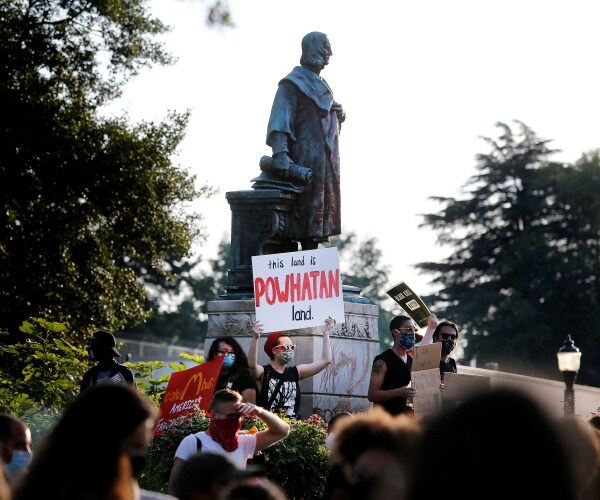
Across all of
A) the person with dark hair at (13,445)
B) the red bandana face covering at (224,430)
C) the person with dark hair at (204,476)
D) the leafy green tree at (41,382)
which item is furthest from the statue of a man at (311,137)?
the person with dark hair at (204,476)

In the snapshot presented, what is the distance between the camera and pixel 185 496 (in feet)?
19.5

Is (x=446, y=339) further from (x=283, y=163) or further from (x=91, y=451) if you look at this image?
(x=91, y=451)

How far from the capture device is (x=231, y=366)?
12266 mm

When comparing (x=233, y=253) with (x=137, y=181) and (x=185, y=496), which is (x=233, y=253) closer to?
(x=185, y=496)

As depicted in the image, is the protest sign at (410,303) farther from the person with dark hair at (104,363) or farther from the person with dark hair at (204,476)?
the person with dark hair at (204,476)

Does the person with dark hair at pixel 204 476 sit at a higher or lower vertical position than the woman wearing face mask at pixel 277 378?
lower

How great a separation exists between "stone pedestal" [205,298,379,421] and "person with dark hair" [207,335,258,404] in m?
2.05

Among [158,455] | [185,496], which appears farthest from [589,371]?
[185,496]

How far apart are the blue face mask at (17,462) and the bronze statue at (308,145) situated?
8494 mm

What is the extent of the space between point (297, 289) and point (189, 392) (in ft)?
6.29

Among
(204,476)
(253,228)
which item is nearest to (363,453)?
(204,476)

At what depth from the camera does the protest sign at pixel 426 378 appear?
10.8 metres

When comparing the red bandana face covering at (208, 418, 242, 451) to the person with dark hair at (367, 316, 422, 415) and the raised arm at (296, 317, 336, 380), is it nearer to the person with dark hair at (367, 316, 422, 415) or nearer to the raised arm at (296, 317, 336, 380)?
the person with dark hair at (367, 316, 422, 415)

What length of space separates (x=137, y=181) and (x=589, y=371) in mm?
31010
